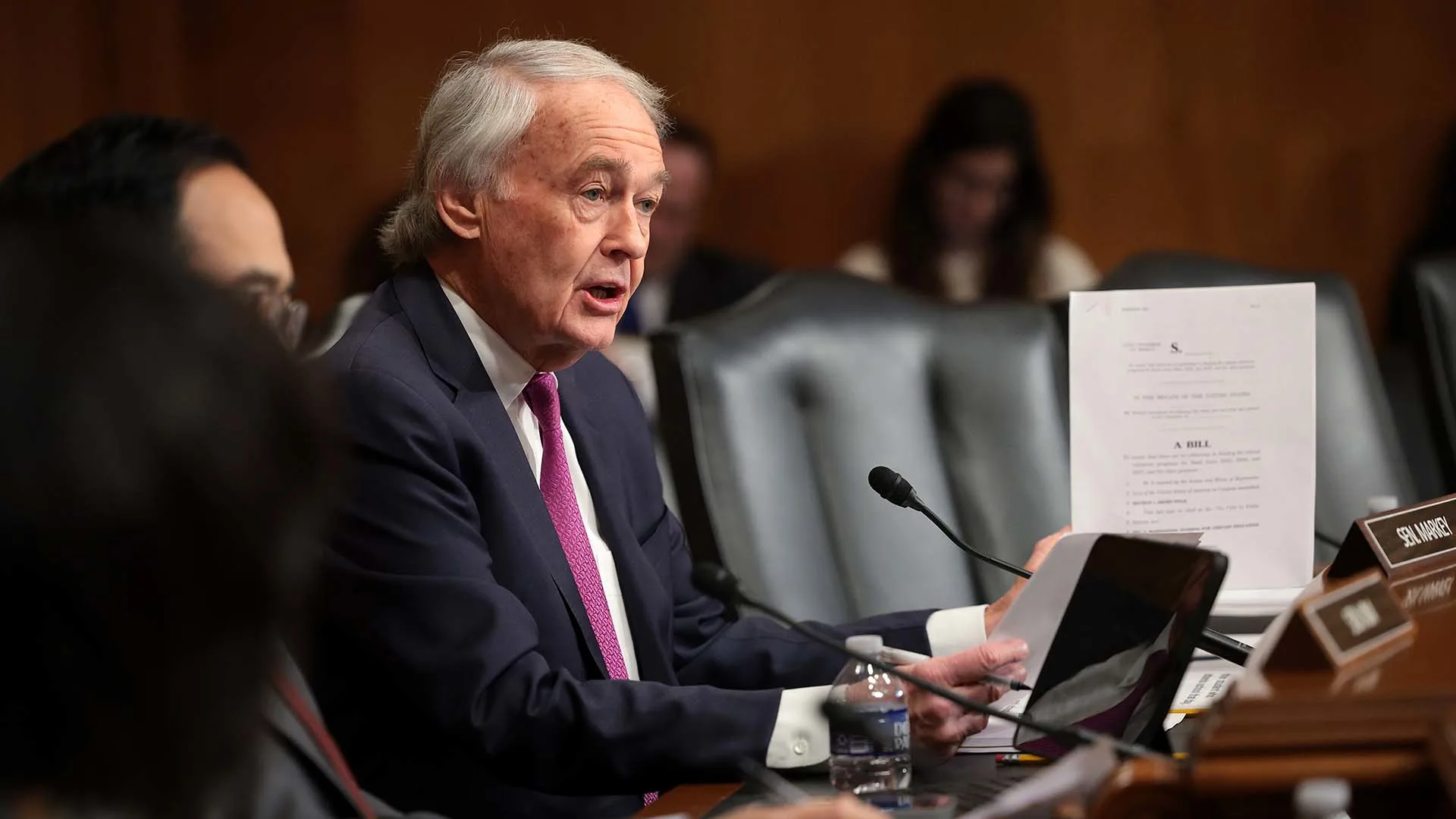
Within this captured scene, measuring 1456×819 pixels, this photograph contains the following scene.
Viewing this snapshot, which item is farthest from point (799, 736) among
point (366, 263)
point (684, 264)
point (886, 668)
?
point (684, 264)

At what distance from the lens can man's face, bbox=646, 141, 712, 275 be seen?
4.36m

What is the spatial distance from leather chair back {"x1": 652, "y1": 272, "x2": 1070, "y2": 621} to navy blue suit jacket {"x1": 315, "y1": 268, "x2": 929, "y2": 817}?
310 mm

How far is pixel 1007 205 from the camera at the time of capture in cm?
430

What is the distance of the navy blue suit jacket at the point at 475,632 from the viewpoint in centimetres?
155

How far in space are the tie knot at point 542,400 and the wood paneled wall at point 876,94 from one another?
302cm

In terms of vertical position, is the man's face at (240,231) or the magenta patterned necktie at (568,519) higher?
the man's face at (240,231)

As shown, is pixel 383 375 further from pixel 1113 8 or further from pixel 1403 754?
pixel 1113 8

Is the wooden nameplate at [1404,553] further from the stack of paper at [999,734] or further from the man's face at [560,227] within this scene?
the man's face at [560,227]

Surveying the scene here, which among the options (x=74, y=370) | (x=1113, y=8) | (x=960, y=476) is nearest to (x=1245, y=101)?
(x=1113, y=8)

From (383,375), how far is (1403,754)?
1.06 meters

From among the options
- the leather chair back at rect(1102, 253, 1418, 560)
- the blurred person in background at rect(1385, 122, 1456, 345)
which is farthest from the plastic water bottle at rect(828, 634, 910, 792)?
the blurred person in background at rect(1385, 122, 1456, 345)

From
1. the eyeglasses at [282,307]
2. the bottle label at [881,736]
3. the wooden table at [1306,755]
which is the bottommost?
the bottle label at [881,736]

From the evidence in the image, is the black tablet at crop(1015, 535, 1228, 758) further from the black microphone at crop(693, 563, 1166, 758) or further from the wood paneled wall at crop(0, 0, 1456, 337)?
the wood paneled wall at crop(0, 0, 1456, 337)

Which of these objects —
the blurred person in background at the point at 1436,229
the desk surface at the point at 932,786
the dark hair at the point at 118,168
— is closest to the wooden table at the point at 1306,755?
the desk surface at the point at 932,786
